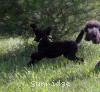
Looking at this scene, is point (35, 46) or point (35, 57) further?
point (35, 46)

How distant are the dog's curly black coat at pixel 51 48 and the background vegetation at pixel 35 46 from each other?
0.15 m

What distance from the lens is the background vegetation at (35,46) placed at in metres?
5.64

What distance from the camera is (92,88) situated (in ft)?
16.4

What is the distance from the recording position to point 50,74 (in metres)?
5.97

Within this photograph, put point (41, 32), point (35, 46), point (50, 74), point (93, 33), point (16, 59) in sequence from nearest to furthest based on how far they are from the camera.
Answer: point (93, 33)
point (50, 74)
point (41, 32)
point (16, 59)
point (35, 46)

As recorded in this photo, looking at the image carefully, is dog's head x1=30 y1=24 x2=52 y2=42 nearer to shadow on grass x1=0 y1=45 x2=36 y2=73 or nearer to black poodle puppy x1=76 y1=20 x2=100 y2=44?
shadow on grass x1=0 y1=45 x2=36 y2=73

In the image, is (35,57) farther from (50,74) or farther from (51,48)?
(50,74)

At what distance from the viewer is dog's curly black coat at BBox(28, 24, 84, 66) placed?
6.74 meters

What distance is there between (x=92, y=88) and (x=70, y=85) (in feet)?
1.53

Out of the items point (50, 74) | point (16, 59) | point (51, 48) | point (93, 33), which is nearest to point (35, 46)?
point (16, 59)

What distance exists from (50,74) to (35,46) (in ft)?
8.39

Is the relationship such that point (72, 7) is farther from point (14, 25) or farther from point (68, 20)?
point (14, 25)

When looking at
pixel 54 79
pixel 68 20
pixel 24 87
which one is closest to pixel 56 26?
pixel 68 20

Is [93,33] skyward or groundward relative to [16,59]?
skyward
